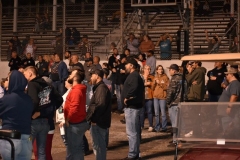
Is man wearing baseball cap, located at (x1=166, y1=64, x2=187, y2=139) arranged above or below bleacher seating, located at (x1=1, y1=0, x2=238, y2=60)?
below

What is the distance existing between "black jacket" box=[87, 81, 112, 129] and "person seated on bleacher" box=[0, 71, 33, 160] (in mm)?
2535

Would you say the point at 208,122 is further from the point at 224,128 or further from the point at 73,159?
the point at 73,159

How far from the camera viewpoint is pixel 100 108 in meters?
11.0

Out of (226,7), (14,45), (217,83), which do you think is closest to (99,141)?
(217,83)

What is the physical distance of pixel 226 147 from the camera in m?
8.12

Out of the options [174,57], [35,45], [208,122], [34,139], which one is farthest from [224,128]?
[35,45]

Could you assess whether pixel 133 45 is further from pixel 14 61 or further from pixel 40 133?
pixel 40 133

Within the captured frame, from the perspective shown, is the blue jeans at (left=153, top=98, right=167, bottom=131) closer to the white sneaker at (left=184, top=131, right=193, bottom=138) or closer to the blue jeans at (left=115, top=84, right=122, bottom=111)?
the blue jeans at (left=115, top=84, right=122, bottom=111)

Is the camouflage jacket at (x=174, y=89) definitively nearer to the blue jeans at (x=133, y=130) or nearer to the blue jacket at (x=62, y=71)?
the blue jeans at (x=133, y=130)

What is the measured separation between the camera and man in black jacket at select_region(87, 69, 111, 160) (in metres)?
11.0

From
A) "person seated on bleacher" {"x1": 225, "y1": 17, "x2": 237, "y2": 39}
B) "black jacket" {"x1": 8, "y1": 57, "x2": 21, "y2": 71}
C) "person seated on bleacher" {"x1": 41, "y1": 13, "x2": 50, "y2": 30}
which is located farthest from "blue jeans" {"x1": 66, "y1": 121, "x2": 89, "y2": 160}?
"person seated on bleacher" {"x1": 41, "y1": 13, "x2": 50, "y2": 30}

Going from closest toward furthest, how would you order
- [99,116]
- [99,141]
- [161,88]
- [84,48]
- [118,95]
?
1. [99,116]
2. [99,141]
3. [161,88]
4. [118,95]
5. [84,48]

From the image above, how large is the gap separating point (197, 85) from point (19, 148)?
6277 mm

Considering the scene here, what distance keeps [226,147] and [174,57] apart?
1444 centimetres
